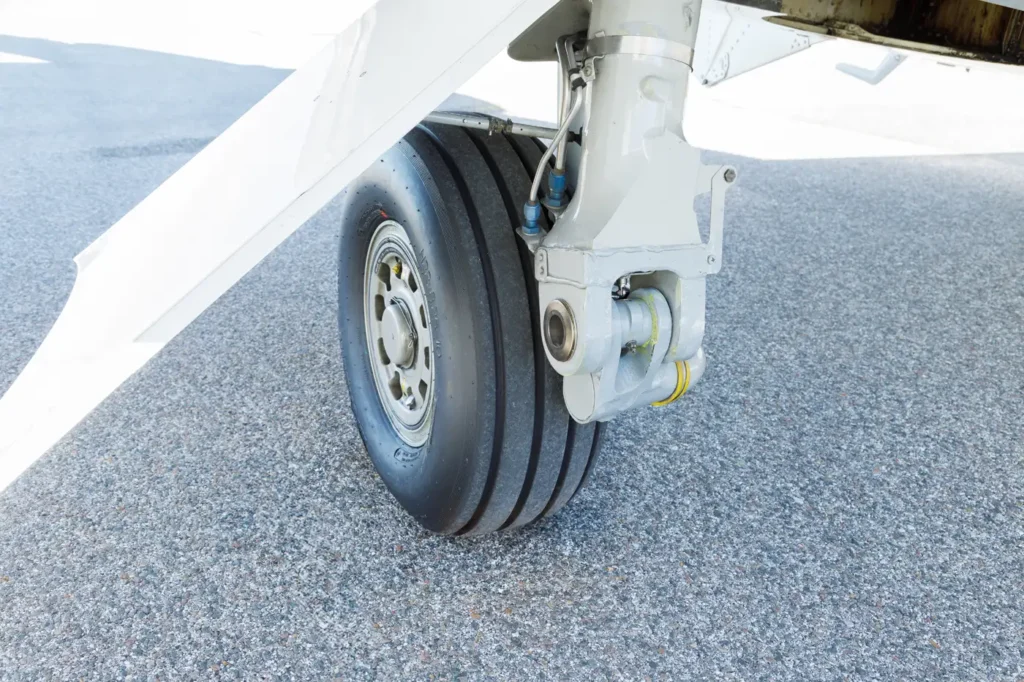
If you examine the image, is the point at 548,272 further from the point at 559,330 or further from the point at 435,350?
the point at 435,350

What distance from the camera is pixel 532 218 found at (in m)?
1.05

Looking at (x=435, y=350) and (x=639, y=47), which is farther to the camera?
(x=435, y=350)

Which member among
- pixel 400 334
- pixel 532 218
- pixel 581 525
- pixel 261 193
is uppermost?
pixel 261 193

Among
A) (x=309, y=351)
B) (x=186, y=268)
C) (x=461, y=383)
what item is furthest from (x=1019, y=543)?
(x=309, y=351)

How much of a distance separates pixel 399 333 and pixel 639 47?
573mm

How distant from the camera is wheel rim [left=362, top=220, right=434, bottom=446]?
1234 mm

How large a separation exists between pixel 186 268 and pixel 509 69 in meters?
5.73

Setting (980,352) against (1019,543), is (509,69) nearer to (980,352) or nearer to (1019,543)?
(980,352)

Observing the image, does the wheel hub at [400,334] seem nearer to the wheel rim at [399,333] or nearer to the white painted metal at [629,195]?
the wheel rim at [399,333]

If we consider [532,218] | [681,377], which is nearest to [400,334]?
[532,218]

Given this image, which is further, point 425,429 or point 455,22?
point 425,429

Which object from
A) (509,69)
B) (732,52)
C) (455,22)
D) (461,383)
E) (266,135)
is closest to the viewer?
(455,22)

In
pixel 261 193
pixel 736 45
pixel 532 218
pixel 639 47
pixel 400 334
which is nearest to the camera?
pixel 261 193

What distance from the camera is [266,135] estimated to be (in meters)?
0.92
